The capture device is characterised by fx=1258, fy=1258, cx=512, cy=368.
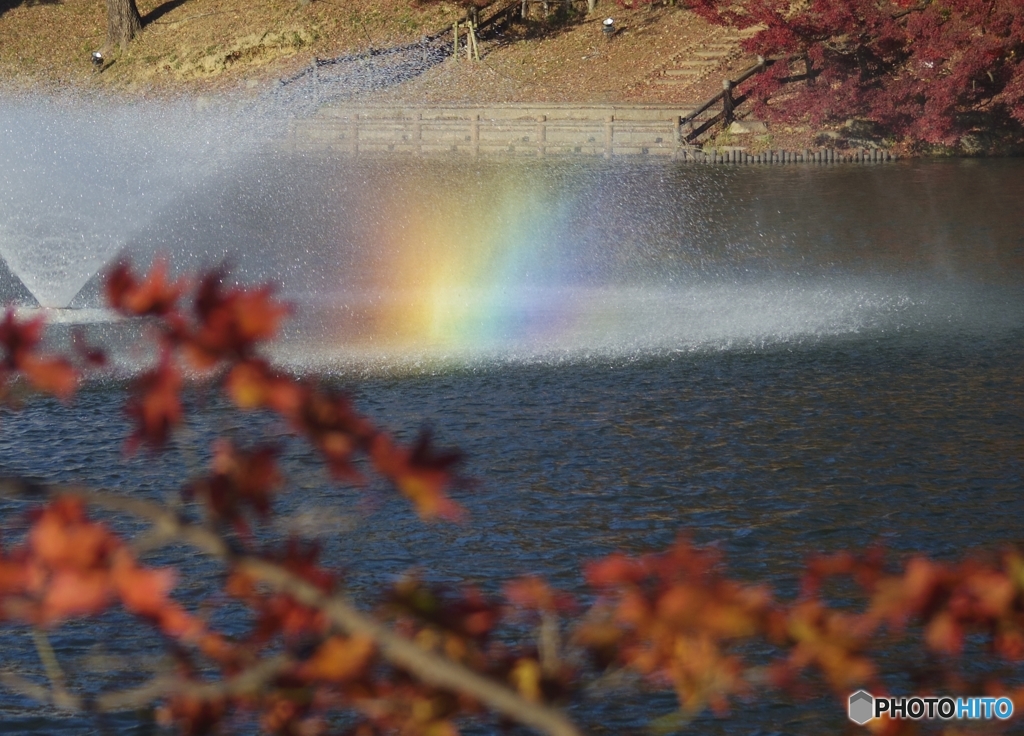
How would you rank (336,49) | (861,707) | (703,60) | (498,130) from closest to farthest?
(861,707) < (498,130) < (703,60) < (336,49)

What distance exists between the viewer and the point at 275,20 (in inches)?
2013

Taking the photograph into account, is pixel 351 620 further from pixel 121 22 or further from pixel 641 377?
pixel 121 22

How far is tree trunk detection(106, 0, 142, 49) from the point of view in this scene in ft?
171

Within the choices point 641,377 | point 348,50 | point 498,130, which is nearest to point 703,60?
point 498,130

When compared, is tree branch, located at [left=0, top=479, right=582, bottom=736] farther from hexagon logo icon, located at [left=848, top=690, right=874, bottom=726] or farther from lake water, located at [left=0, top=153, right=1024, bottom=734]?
hexagon logo icon, located at [left=848, top=690, right=874, bottom=726]

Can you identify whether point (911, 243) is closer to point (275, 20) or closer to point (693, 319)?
point (693, 319)

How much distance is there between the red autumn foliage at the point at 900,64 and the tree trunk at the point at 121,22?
84.2 feet

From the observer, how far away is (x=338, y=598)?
2416mm

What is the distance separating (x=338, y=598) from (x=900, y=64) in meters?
38.8

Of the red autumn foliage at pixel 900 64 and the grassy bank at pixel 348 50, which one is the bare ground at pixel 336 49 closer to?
the grassy bank at pixel 348 50

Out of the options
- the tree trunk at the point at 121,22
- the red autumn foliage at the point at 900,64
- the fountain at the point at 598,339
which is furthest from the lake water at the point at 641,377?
the tree trunk at the point at 121,22

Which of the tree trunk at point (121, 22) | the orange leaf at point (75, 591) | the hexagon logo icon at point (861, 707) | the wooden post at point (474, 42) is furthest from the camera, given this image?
the tree trunk at point (121, 22)

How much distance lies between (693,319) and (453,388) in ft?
17.4

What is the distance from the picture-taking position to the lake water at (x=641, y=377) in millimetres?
10148
